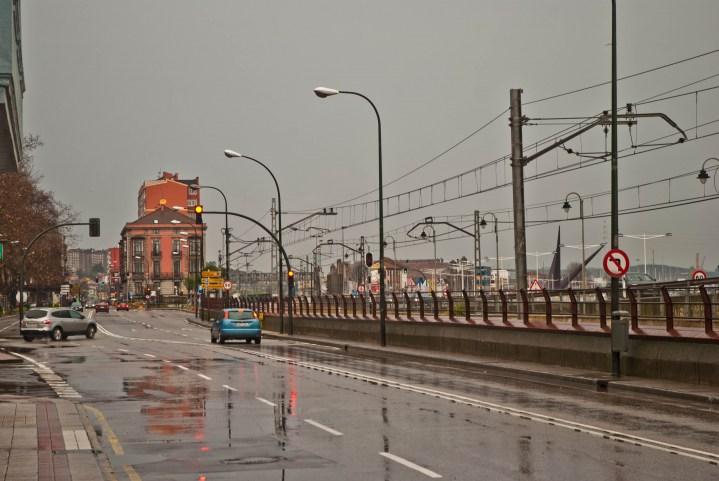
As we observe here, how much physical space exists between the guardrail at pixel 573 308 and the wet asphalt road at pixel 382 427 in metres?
3.24

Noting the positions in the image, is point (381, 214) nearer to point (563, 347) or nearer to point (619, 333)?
point (563, 347)

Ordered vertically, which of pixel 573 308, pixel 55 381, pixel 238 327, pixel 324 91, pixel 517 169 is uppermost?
pixel 324 91

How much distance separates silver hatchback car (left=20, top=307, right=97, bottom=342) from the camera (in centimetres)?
5712

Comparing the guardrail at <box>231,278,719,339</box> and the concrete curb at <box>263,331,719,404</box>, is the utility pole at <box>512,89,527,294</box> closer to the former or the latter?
the guardrail at <box>231,278,719,339</box>

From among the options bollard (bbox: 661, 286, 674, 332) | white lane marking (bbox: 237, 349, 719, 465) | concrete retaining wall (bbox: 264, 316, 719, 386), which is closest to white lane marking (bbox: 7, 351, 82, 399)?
white lane marking (bbox: 237, 349, 719, 465)

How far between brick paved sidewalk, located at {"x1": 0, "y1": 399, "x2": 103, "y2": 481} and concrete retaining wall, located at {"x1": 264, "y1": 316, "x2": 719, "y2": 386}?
12.6m

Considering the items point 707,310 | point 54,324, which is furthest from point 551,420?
point 54,324

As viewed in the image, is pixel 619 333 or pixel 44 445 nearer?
pixel 44 445

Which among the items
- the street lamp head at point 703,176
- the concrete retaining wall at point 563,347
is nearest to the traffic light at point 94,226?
the concrete retaining wall at point 563,347

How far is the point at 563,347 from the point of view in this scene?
99.2 ft

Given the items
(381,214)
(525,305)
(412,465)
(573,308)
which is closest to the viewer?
(412,465)

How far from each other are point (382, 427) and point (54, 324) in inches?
1744

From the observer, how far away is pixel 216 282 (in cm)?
9925

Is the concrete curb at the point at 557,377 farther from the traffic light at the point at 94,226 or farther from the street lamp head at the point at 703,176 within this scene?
the traffic light at the point at 94,226
